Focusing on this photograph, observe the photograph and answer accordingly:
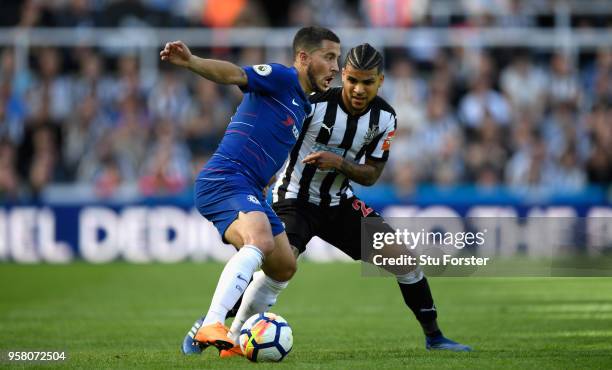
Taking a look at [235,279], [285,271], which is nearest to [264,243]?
[235,279]

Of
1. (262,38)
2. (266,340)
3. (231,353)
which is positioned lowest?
(231,353)

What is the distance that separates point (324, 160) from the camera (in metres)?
8.05

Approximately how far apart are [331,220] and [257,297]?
38.6 inches

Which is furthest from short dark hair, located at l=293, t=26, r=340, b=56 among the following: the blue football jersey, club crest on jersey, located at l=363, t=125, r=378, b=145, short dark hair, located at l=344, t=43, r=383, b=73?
club crest on jersey, located at l=363, t=125, r=378, b=145

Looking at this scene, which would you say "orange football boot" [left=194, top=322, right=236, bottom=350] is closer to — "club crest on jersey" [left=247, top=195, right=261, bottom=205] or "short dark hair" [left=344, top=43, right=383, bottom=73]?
"club crest on jersey" [left=247, top=195, right=261, bottom=205]

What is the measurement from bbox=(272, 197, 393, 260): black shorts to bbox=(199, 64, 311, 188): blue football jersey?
0.84 meters

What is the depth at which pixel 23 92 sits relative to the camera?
20.4 m

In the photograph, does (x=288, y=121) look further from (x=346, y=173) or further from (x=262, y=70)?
(x=346, y=173)

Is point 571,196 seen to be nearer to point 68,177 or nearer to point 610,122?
point 610,122

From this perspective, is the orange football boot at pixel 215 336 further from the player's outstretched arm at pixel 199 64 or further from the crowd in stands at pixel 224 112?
the crowd in stands at pixel 224 112

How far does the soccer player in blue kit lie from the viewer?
7.19 meters

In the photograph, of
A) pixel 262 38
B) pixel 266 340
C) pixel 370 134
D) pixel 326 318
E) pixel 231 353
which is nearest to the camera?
pixel 266 340

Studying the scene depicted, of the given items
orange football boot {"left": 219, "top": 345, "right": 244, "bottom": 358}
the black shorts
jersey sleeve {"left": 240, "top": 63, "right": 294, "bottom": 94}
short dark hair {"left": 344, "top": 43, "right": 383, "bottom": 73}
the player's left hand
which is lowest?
orange football boot {"left": 219, "top": 345, "right": 244, "bottom": 358}

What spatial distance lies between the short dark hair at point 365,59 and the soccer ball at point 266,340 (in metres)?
2.11
